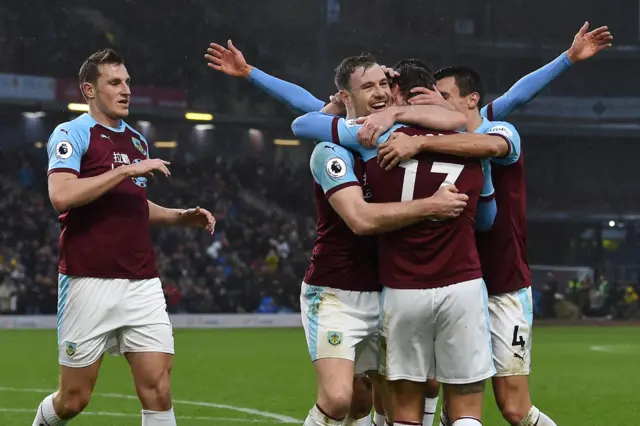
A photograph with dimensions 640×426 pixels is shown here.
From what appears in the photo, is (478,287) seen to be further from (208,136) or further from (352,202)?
(208,136)

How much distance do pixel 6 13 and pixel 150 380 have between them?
30.4 meters

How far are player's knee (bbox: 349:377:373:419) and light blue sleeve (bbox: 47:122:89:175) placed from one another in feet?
6.76

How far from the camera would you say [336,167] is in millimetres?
5461

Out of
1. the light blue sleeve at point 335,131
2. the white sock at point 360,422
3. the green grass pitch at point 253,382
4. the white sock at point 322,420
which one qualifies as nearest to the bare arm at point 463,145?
the light blue sleeve at point 335,131

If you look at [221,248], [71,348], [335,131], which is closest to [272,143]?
[221,248]

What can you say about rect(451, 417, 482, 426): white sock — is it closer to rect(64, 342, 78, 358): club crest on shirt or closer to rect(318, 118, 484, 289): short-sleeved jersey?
rect(318, 118, 484, 289): short-sleeved jersey

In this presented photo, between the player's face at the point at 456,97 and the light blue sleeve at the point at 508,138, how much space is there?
0.25 m

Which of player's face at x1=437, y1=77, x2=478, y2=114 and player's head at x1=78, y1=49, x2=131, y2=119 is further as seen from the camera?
player's head at x1=78, y1=49, x2=131, y2=119

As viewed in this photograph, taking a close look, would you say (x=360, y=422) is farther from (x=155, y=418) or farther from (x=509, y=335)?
(x=155, y=418)

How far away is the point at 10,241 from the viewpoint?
31.4 meters

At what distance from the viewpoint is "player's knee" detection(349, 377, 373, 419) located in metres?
6.66

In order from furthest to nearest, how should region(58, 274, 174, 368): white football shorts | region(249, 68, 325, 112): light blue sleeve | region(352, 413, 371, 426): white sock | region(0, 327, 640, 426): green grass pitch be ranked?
region(0, 327, 640, 426): green grass pitch
region(249, 68, 325, 112): light blue sleeve
region(352, 413, 371, 426): white sock
region(58, 274, 174, 368): white football shorts

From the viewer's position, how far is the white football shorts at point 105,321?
6.53 m

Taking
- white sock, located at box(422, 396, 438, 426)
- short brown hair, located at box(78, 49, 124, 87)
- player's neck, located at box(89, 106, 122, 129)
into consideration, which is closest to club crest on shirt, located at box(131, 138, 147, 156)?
player's neck, located at box(89, 106, 122, 129)
